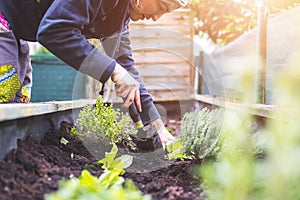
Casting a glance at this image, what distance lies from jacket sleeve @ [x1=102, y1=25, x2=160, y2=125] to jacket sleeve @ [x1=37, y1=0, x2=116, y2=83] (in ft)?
1.74

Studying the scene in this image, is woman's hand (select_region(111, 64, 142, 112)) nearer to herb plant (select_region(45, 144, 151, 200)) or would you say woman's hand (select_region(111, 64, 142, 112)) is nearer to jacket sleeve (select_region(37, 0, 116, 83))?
jacket sleeve (select_region(37, 0, 116, 83))

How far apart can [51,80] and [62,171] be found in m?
3.75

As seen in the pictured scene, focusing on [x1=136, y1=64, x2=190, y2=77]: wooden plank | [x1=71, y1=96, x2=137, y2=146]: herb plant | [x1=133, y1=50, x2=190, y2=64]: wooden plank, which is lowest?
[x1=136, y1=64, x2=190, y2=77]: wooden plank

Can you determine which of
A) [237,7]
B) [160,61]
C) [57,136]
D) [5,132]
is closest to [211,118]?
[57,136]

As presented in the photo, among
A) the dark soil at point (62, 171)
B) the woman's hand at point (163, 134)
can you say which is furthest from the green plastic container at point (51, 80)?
the dark soil at point (62, 171)

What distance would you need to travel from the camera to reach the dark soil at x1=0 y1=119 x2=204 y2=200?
1011 millimetres

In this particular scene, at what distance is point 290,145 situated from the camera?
2.59 feet

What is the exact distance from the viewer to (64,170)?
121 cm

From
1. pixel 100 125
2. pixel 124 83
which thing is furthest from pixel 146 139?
pixel 124 83

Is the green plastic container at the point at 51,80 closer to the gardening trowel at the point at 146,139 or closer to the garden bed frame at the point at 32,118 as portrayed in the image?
the garden bed frame at the point at 32,118

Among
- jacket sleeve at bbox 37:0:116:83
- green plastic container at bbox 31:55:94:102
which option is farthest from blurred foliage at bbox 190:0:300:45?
jacket sleeve at bbox 37:0:116:83

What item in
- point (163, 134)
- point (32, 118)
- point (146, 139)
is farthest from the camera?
point (146, 139)

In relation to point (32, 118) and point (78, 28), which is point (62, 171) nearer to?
point (32, 118)

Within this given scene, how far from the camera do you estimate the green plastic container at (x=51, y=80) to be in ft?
15.7
